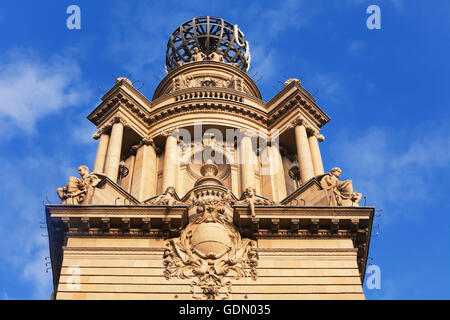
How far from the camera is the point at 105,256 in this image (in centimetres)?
2433

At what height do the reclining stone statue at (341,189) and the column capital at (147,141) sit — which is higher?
the column capital at (147,141)

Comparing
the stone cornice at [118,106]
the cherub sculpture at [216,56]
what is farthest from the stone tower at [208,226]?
the cherub sculpture at [216,56]

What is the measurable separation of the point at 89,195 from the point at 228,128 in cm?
1336

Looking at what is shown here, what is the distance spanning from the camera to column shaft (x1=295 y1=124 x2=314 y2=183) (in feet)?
111

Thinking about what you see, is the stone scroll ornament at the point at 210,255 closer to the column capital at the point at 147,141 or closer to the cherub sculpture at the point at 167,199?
the cherub sculpture at the point at 167,199

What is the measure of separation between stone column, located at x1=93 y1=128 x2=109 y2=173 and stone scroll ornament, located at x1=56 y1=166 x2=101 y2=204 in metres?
6.14

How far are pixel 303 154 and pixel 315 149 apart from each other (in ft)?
5.40

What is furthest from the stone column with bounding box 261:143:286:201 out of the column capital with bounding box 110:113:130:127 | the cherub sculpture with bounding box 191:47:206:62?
the cherub sculpture with bounding box 191:47:206:62

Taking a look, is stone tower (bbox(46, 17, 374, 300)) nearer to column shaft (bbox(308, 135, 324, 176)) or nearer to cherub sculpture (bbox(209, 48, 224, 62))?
column shaft (bbox(308, 135, 324, 176))

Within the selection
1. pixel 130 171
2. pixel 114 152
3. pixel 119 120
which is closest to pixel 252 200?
pixel 114 152

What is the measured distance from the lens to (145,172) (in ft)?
118

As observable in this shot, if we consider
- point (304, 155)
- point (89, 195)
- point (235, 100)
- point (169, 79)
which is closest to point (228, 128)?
point (235, 100)

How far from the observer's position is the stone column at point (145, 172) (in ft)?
113

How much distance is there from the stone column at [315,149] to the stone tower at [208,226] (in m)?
0.08
